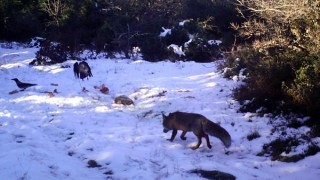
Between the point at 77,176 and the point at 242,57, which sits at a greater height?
the point at 242,57

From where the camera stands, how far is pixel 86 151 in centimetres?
859

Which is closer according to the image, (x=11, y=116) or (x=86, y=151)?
(x=86, y=151)

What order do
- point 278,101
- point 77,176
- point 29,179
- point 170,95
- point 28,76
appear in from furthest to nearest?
point 28,76 → point 170,95 → point 278,101 → point 77,176 → point 29,179

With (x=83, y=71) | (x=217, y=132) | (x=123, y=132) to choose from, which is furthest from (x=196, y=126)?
(x=83, y=71)

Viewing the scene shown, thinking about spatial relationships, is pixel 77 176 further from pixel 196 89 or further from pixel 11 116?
pixel 196 89

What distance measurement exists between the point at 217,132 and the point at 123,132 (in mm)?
2604

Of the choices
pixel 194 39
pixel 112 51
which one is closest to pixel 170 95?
pixel 194 39

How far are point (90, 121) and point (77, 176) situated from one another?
12.6 feet

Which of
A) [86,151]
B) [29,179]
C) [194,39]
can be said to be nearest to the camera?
[29,179]

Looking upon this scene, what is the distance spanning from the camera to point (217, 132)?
8.54 meters

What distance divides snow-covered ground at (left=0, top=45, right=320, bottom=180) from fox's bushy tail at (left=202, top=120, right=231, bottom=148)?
37 cm

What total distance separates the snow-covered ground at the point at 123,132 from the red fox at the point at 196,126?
0.30m

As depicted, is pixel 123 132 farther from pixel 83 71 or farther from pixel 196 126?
pixel 83 71

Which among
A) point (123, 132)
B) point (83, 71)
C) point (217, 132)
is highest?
point (83, 71)
